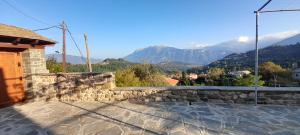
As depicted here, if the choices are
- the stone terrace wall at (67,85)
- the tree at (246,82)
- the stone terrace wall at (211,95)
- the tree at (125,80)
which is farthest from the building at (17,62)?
the tree at (246,82)

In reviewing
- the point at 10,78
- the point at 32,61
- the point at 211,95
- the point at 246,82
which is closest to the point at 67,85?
the point at 32,61

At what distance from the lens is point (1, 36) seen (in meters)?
5.70

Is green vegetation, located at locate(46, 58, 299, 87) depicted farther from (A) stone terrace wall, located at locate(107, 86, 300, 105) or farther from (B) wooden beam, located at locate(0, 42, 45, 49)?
(B) wooden beam, located at locate(0, 42, 45, 49)

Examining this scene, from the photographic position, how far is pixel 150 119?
4.57 meters

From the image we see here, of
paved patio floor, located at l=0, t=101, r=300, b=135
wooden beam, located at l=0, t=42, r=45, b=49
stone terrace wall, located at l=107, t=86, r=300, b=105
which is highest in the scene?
wooden beam, located at l=0, t=42, r=45, b=49

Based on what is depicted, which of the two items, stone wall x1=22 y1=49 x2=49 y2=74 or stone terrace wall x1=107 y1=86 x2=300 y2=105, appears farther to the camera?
stone wall x1=22 y1=49 x2=49 y2=74

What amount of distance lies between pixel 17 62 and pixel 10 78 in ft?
1.89

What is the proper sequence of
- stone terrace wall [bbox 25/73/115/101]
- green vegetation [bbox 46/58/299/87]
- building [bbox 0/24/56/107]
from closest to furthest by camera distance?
building [bbox 0/24/56/107], stone terrace wall [bbox 25/73/115/101], green vegetation [bbox 46/58/299/87]

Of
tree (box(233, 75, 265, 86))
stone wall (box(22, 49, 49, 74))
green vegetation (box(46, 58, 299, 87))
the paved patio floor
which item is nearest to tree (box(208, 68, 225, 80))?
green vegetation (box(46, 58, 299, 87))

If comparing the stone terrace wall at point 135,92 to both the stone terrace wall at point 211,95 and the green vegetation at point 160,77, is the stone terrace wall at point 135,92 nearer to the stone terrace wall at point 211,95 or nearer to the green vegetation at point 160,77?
the stone terrace wall at point 211,95

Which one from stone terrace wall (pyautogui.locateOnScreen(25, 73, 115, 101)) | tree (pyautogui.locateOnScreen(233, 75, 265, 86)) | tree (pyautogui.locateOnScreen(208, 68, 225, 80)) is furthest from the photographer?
tree (pyautogui.locateOnScreen(208, 68, 225, 80))

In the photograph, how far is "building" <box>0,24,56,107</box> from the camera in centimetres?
616

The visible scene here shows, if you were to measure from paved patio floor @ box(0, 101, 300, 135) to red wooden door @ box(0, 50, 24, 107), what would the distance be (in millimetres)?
514

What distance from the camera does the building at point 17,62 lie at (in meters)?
→ 6.16
